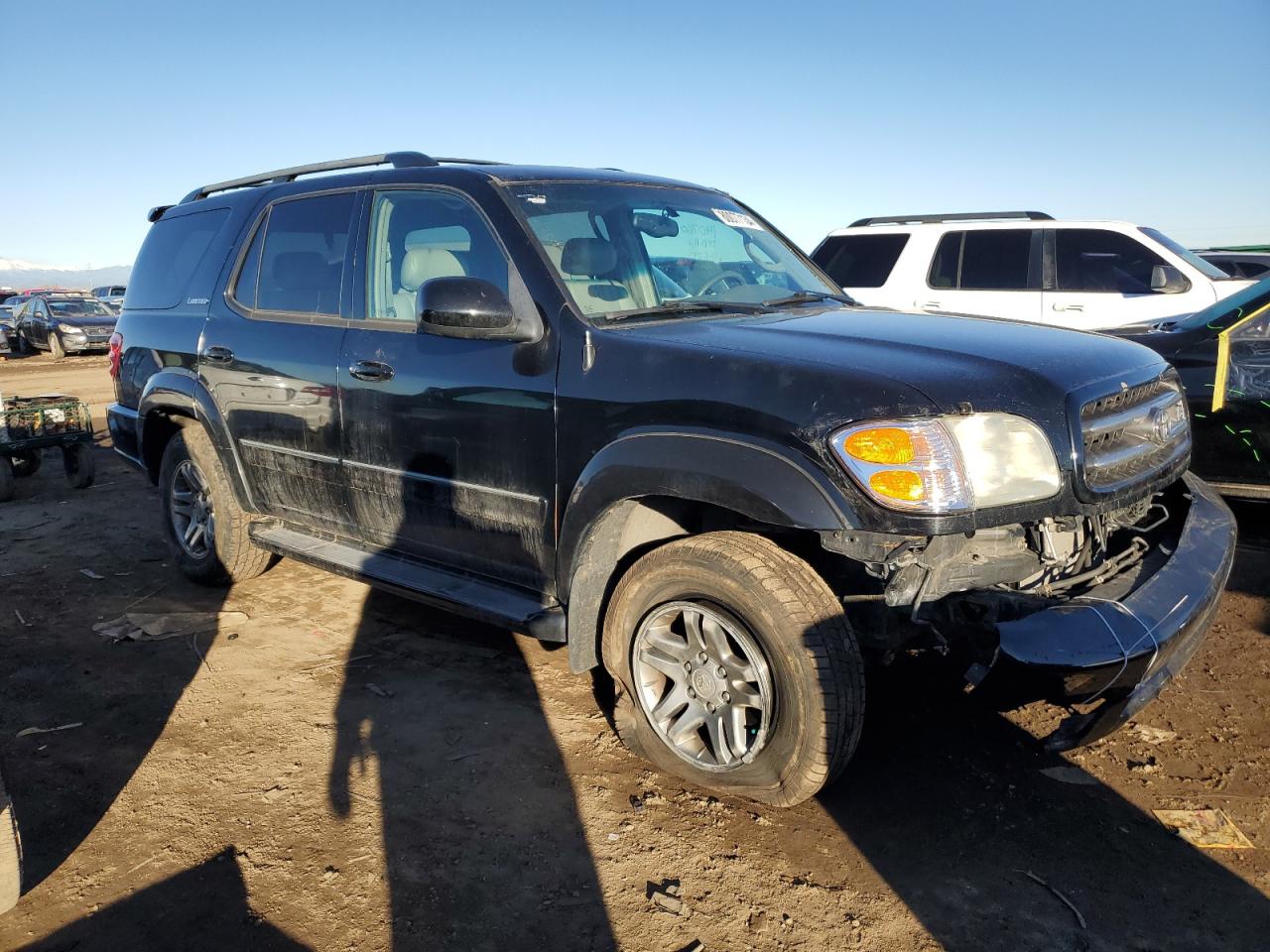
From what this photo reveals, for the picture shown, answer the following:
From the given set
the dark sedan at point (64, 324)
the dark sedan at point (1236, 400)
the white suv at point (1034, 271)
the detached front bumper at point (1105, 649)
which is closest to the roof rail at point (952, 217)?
the white suv at point (1034, 271)

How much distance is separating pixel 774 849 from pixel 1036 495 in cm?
130

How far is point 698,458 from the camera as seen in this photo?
107 inches

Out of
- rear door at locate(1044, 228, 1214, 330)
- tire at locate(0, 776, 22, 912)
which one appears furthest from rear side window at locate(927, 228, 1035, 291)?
tire at locate(0, 776, 22, 912)

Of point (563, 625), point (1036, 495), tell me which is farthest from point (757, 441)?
point (563, 625)

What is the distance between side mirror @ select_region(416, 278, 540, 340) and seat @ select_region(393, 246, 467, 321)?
452 mm

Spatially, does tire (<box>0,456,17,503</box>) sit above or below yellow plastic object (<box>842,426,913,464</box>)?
below

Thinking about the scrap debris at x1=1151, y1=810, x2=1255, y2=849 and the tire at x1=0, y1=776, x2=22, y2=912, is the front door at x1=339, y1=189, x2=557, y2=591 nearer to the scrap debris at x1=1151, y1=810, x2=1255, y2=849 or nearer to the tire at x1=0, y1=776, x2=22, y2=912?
the tire at x1=0, y1=776, x2=22, y2=912

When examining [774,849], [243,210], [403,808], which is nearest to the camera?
[774,849]

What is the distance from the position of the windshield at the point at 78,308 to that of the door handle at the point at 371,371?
23.2 meters

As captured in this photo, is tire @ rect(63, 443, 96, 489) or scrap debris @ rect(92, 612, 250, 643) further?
tire @ rect(63, 443, 96, 489)

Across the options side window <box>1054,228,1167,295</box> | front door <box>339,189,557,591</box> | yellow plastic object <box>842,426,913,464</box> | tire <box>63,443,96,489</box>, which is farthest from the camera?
side window <box>1054,228,1167,295</box>

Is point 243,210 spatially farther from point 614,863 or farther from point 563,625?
point 614,863

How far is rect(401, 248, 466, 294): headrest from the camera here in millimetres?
3627

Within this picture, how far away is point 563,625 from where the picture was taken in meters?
3.18
